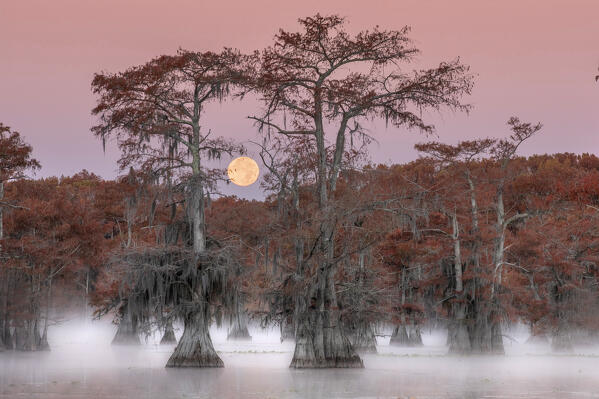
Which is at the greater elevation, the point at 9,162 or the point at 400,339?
the point at 9,162

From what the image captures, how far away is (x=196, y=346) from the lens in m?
25.3

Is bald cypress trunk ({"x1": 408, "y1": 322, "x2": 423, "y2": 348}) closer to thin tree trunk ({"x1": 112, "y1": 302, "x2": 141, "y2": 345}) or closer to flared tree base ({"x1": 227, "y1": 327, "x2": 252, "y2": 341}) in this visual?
thin tree trunk ({"x1": 112, "y1": 302, "x2": 141, "y2": 345})

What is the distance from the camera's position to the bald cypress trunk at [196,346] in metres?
25.1

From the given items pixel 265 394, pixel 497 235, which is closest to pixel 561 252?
pixel 497 235

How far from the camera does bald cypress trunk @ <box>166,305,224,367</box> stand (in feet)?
82.3

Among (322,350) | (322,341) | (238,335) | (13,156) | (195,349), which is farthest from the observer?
(238,335)

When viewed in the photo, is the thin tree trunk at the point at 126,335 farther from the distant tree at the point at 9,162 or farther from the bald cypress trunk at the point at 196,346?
the bald cypress trunk at the point at 196,346

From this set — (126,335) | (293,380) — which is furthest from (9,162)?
(293,380)

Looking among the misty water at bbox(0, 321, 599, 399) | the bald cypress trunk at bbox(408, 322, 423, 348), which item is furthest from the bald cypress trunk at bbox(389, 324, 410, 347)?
the misty water at bbox(0, 321, 599, 399)

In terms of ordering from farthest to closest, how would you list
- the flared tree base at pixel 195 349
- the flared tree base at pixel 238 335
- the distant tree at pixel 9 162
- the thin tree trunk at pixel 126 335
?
the flared tree base at pixel 238 335, the thin tree trunk at pixel 126 335, the distant tree at pixel 9 162, the flared tree base at pixel 195 349

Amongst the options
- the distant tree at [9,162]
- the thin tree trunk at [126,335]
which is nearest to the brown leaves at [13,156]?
the distant tree at [9,162]

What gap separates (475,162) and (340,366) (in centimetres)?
2210

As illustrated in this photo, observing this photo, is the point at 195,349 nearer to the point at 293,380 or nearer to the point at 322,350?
the point at 322,350

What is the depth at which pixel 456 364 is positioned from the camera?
29281mm
